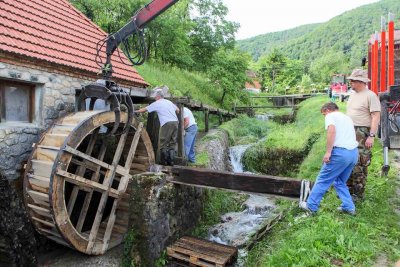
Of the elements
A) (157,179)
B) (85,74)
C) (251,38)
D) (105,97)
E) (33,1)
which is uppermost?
(251,38)

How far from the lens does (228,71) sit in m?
19.1

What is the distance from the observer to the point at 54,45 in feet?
20.8

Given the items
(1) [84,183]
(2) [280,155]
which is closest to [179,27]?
(2) [280,155]

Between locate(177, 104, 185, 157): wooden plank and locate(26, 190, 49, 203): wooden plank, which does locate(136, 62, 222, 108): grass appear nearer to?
locate(177, 104, 185, 157): wooden plank

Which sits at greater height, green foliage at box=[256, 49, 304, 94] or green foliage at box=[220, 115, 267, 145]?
green foliage at box=[256, 49, 304, 94]

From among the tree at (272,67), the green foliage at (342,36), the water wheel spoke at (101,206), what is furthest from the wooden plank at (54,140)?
the green foliage at (342,36)

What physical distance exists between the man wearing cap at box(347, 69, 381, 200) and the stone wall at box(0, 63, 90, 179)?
16.1 ft

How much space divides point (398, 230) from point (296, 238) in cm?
128

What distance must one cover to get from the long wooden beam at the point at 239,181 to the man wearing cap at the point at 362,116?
2.88 feet

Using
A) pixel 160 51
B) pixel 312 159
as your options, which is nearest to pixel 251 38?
pixel 160 51

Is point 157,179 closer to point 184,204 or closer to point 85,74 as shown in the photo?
point 184,204

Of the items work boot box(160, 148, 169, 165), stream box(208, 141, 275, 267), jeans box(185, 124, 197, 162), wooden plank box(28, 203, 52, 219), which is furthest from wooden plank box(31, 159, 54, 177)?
stream box(208, 141, 275, 267)

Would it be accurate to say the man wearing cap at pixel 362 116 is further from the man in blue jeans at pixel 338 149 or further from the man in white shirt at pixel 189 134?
the man in white shirt at pixel 189 134

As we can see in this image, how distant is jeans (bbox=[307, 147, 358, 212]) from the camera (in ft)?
13.6
